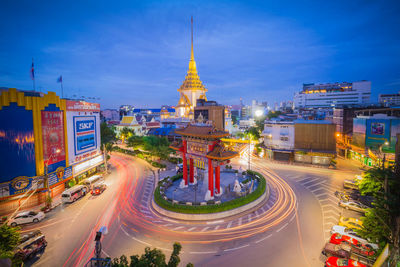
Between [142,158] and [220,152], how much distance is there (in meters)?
31.9

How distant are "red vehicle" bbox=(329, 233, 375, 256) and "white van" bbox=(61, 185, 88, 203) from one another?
2951cm

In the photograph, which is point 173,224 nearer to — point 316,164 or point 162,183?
point 162,183

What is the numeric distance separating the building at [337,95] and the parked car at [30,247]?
109 meters

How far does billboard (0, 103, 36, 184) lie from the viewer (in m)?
21.5

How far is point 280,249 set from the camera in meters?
16.3

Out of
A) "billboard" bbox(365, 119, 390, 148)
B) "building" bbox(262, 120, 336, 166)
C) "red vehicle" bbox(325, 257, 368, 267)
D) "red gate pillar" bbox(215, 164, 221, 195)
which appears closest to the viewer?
"red vehicle" bbox(325, 257, 368, 267)

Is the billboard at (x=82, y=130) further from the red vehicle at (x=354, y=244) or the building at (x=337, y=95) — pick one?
the building at (x=337, y=95)

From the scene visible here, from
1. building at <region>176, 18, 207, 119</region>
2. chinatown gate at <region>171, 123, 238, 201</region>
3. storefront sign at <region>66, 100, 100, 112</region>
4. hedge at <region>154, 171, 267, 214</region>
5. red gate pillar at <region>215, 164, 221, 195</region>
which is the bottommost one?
hedge at <region>154, 171, 267, 214</region>

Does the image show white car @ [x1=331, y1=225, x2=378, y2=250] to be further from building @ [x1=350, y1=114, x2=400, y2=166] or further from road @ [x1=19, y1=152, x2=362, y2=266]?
building @ [x1=350, y1=114, x2=400, y2=166]

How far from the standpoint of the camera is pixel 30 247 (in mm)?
15383

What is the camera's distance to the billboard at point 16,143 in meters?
21.5

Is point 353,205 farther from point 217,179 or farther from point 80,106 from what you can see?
point 80,106

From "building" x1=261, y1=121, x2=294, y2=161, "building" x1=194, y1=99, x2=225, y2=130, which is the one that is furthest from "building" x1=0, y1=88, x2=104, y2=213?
"building" x1=261, y1=121, x2=294, y2=161

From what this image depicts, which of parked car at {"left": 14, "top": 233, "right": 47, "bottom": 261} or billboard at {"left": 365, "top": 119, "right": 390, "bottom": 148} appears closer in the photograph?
parked car at {"left": 14, "top": 233, "right": 47, "bottom": 261}
